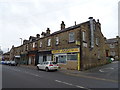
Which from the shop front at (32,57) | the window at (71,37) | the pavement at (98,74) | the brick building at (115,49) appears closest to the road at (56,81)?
the pavement at (98,74)

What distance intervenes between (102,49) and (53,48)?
433 inches

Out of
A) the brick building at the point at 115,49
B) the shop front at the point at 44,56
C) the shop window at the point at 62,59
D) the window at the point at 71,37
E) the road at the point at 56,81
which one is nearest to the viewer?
the road at the point at 56,81

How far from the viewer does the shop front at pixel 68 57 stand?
754 inches

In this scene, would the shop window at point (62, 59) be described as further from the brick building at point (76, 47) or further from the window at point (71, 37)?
the window at point (71, 37)

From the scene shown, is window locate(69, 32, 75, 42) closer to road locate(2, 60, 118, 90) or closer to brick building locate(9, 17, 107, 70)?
brick building locate(9, 17, 107, 70)

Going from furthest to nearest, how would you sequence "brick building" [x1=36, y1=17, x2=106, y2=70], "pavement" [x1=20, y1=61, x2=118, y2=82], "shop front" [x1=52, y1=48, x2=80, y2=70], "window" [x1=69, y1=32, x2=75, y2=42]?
1. "window" [x1=69, y1=32, x2=75, y2=42]
2. "brick building" [x1=36, y1=17, x2=106, y2=70]
3. "shop front" [x1=52, y1=48, x2=80, y2=70]
4. "pavement" [x1=20, y1=61, x2=118, y2=82]

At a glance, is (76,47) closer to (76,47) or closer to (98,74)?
(76,47)

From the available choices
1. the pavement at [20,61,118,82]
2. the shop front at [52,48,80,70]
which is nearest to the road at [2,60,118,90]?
the pavement at [20,61,118,82]

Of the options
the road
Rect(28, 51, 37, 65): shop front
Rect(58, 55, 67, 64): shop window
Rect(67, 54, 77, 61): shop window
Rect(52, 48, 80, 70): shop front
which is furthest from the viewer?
Rect(28, 51, 37, 65): shop front

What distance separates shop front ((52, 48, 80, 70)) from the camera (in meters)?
19.1


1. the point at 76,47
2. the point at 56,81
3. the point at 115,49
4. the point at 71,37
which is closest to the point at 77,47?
the point at 76,47

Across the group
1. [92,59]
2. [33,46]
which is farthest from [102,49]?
[33,46]

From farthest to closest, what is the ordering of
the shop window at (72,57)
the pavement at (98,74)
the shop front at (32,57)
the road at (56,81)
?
the shop front at (32,57) → the shop window at (72,57) → the pavement at (98,74) → the road at (56,81)

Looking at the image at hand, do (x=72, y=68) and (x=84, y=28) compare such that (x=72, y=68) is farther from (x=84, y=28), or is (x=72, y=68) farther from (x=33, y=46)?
(x=33, y=46)
